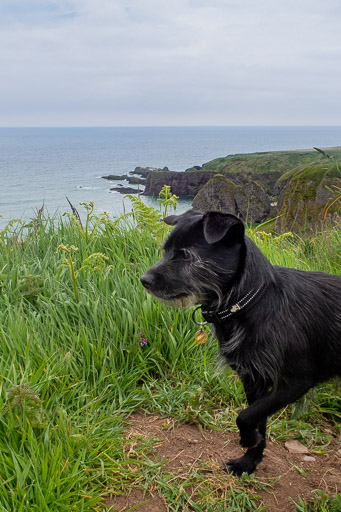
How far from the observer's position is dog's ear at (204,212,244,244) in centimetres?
243

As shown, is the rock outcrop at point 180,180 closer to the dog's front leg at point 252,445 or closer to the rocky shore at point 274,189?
the rocky shore at point 274,189

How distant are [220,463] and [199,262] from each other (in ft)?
4.94

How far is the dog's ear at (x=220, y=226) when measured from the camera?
7.96 ft

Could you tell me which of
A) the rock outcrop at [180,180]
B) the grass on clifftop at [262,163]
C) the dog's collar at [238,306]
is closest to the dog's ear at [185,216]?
the dog's collar at [238,306]

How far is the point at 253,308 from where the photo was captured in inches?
99.7

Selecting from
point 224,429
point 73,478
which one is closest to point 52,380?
point 73,478

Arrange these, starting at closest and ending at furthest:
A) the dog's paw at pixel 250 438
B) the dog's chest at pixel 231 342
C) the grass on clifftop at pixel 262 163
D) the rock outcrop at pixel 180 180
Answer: the dog's chest at pixel 231 342
the dog's paw at pixel 250 438
the rock outcrop at pixel 180 180
the grass on clifftop at pixel 262 163

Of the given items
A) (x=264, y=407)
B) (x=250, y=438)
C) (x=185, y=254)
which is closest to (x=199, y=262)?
(x=185, y=254)

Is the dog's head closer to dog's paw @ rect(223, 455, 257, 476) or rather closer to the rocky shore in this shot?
dog's paw @ rect(223, 455, 257, 476)

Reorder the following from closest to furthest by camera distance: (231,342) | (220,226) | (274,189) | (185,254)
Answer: (220,226) → (231,342) → (185,254) → (274,189)

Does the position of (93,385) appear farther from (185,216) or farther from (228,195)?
(228,195)

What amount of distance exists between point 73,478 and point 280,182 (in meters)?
30.3

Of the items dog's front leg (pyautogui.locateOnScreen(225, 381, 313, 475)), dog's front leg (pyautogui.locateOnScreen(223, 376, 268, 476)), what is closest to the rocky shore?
dog's front leg (pyautogui.locateOnScreen(223, 376, 268, 476))

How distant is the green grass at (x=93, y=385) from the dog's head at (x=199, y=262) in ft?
3.54
